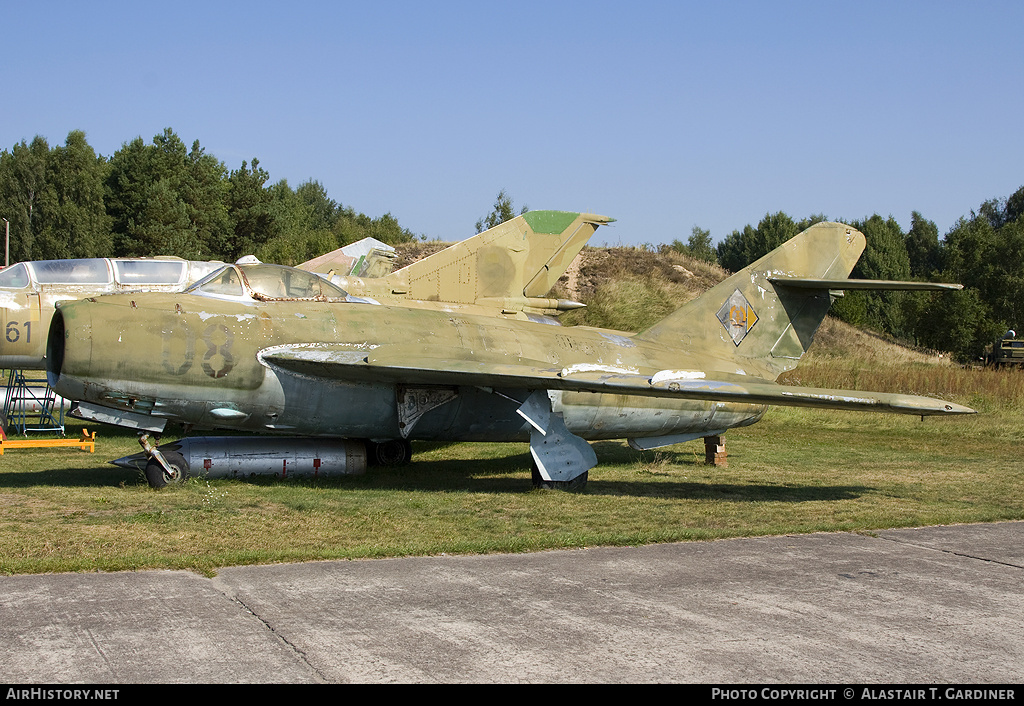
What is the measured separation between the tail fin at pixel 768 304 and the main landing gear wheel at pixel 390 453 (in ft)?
14.4

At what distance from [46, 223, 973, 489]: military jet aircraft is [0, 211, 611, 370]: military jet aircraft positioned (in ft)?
12.4

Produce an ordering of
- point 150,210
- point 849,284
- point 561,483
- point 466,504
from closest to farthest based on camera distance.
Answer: point 466,504 → point 561,483 → point 849,284 → point 150,210

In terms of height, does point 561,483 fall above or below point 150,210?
below

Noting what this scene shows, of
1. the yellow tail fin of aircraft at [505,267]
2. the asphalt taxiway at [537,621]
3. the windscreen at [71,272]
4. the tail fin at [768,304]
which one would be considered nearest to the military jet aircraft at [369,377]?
the tail fin at [768,304]

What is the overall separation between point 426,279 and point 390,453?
419cm

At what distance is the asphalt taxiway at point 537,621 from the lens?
4621 mm

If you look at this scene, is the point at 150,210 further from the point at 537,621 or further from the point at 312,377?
the point at 537,621

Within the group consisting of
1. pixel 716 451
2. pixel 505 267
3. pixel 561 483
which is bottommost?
pixel 561 483

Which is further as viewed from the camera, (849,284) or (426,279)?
(426,279)

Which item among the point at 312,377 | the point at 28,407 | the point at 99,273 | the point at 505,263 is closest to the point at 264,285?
the point at 312,377

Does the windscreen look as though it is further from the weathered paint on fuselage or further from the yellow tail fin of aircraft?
the weathered paint on fuselage

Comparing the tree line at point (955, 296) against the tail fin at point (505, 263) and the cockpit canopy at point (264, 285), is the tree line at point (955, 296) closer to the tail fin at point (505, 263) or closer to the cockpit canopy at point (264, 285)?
the tail fin at point (505, 263)

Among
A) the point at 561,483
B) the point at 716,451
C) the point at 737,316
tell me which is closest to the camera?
the point at 561,483

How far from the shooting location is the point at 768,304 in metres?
14.7
